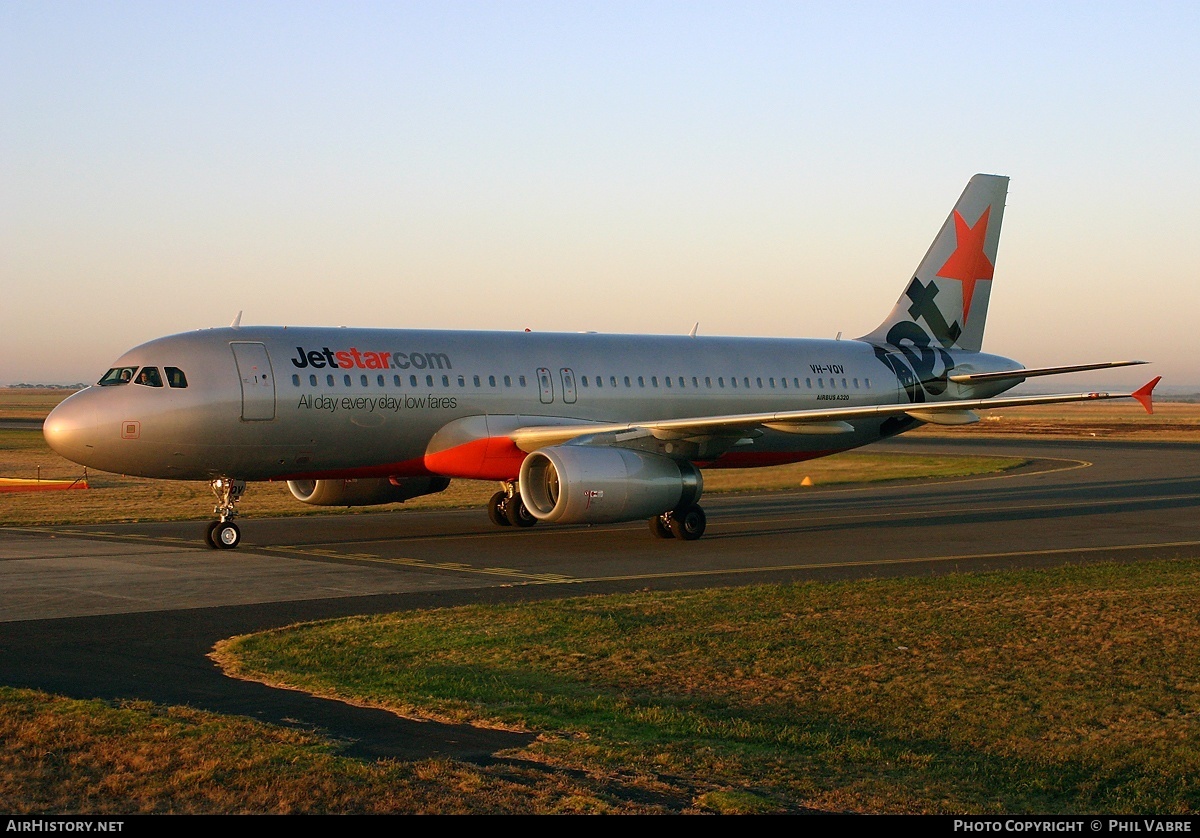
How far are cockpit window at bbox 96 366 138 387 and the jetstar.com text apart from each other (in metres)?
2.77

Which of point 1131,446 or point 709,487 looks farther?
point 1131,446

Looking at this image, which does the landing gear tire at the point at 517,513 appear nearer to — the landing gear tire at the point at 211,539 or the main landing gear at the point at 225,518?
the main landing gear at the point at 225,518

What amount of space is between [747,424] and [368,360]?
7.20 m

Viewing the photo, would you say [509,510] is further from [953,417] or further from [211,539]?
[953,417]

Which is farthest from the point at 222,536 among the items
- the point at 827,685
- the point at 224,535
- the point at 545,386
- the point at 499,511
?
the point at 827,685

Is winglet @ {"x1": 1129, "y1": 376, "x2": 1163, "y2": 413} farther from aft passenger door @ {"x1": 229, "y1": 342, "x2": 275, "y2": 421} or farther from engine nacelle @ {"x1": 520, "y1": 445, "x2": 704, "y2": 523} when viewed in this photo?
aft passenger door @ {"x1": 229, "y1": 342, "x2": 275, "y2": 421}

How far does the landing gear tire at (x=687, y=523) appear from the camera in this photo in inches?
983

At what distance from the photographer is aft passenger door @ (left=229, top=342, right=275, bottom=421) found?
2322cm

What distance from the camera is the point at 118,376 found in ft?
76.1

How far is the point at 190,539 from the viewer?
2491cm
